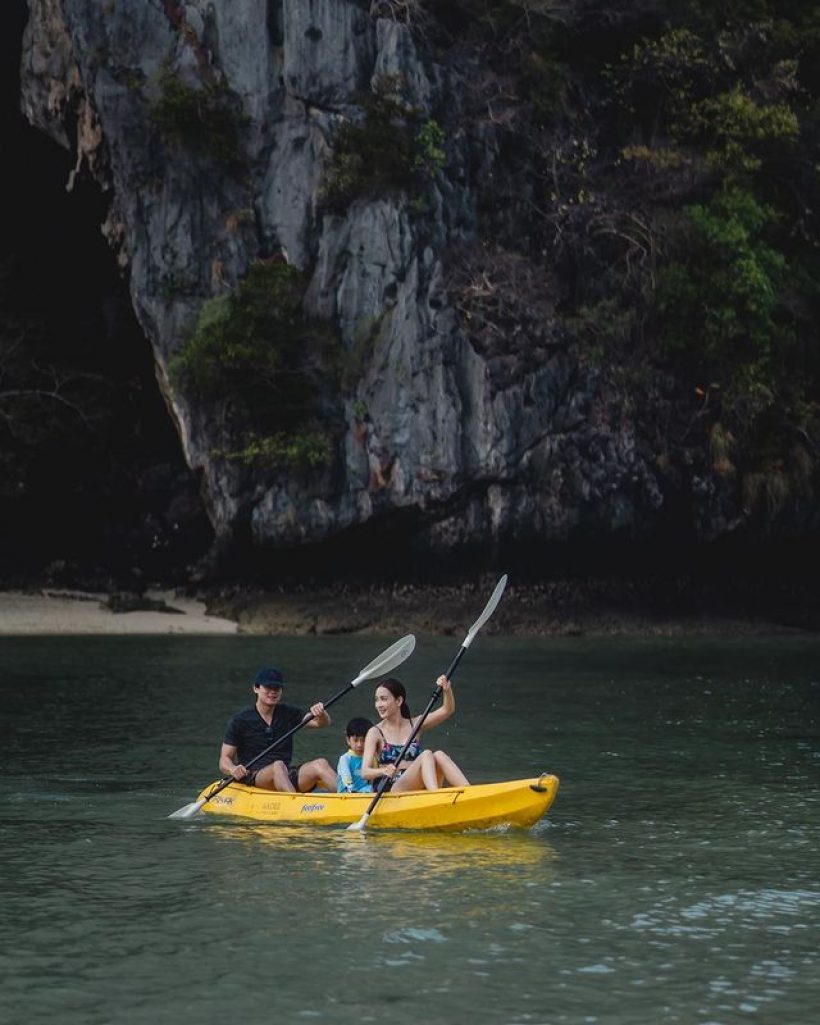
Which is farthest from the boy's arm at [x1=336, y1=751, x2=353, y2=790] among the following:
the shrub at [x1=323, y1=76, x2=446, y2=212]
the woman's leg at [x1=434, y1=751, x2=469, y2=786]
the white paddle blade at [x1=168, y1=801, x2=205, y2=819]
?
the shrub at [x1=323, y1=76, x2=446, y2=212]

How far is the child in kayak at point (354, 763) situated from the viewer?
38.8 ft

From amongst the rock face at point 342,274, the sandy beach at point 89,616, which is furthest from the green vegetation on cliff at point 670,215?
the sandy beach at point 89,616

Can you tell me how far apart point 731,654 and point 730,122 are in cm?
1139

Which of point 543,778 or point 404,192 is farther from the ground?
point 404,192

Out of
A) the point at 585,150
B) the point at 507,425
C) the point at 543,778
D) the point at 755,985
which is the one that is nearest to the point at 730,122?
the point at 585,150

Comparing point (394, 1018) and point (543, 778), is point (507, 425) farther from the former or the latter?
point (394, 1018)

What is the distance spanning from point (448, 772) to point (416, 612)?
17.7 m

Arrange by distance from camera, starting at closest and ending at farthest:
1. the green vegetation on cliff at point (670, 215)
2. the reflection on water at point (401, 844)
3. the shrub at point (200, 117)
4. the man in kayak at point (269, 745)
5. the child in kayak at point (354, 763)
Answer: the reflection on water at point (401, 844) → the child in kayak at point (354, 763) → the man in kayak at point (269, 745) → the shrub at point (200, 117) → the green vegetation on cliff at point (670, 215)

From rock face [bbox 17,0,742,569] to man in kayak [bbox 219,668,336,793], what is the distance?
1617 centimetres

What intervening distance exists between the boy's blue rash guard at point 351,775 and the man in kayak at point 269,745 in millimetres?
165

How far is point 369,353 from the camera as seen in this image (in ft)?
93.9

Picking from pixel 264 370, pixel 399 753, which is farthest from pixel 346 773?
pixel 264 370

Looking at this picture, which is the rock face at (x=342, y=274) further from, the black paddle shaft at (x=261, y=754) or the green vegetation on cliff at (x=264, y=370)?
the black paddle shaft at (x=261, y=754)

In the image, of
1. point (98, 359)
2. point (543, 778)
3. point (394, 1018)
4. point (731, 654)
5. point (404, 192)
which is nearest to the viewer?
point (394, 1018)
